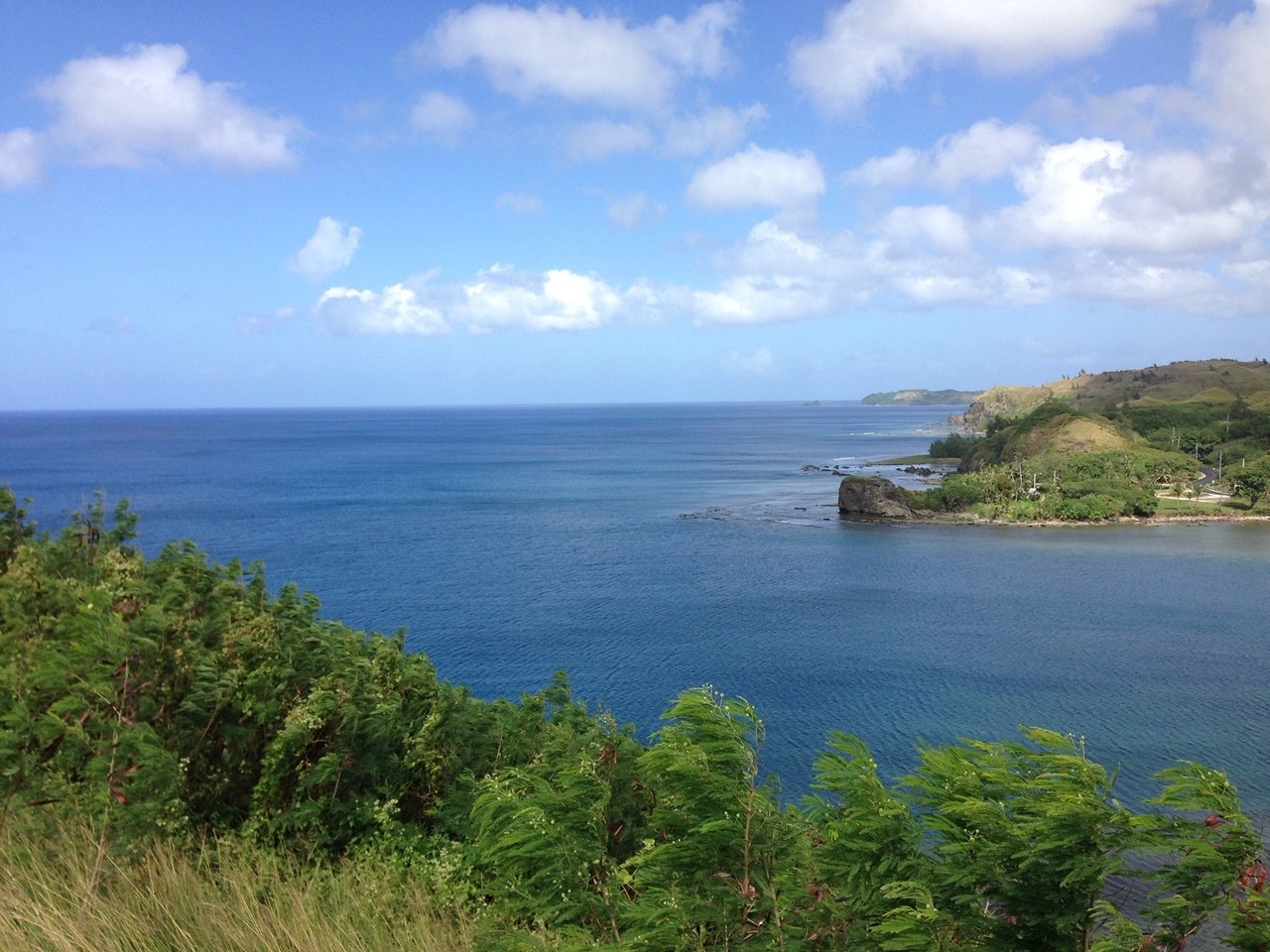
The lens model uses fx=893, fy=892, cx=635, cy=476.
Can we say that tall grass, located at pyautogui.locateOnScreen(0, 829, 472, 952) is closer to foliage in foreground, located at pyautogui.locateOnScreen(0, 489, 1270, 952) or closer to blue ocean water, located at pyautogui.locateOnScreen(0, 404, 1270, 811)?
foliage in foreground, located at pyautogui.locateOnScreen(0, 489, 1270, 952)

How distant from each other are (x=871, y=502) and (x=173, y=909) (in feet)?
279

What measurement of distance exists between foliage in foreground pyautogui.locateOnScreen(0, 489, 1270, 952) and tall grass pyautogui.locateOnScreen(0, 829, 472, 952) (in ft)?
0.12

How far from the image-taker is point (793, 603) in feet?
176

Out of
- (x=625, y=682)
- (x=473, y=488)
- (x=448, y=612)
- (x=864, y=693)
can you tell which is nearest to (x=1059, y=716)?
(x=864, y=693)

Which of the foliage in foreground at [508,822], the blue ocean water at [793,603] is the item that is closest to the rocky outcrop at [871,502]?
the blue ocean water at [793,603]

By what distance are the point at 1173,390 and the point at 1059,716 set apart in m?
172

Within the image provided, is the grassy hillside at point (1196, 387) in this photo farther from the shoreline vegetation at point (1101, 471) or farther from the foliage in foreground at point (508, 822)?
the foliage in foreground at point (508, 822)

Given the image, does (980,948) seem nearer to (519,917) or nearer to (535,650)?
(519,917)

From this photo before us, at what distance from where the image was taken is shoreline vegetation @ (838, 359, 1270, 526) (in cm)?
8725

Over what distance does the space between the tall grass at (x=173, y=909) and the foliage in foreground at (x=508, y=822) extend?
0.04 metres

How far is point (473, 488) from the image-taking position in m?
109

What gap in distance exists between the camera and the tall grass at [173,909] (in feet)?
17.5

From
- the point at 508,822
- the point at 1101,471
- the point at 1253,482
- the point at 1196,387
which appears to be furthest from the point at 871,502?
the point at 1196,387

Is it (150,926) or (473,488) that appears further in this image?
(473,488)
